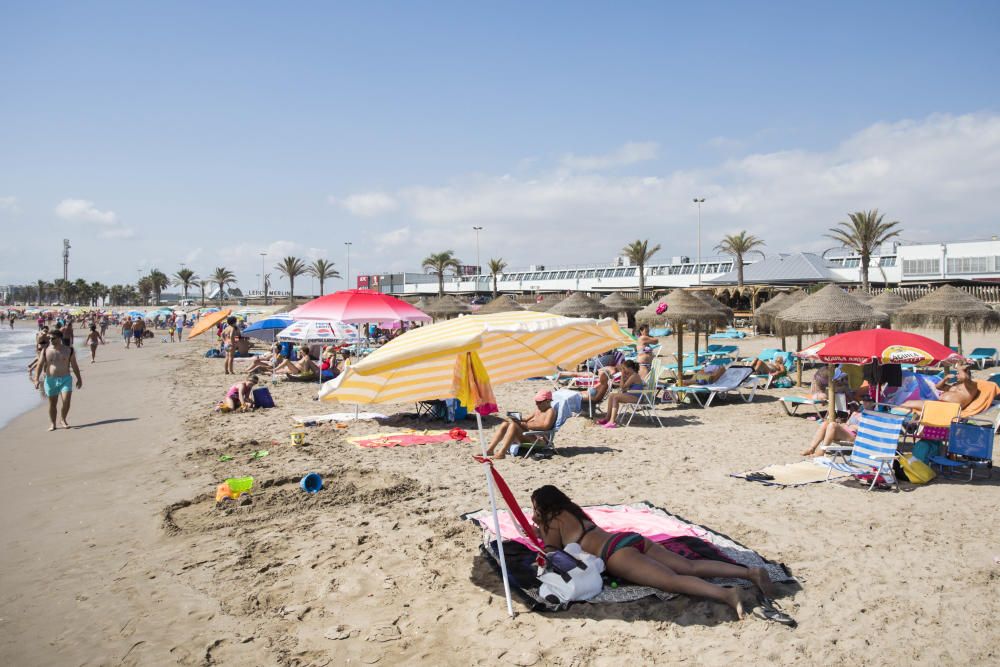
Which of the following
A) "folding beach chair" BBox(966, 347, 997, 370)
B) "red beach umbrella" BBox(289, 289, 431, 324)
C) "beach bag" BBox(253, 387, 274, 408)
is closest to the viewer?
"red beach umbrella" BBox(289, 289, 431, 324)

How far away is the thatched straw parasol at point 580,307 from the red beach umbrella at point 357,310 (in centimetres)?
828

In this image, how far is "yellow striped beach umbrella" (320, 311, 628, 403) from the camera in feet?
11.3

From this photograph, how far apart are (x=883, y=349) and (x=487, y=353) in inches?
203

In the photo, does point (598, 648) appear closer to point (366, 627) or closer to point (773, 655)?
point (773, 655)

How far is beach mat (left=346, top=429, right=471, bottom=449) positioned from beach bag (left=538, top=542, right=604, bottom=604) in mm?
4603

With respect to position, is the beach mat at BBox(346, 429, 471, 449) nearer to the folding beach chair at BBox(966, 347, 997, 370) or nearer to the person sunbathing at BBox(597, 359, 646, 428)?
the person sunbathing at BBox(597, 359, 646, 428)

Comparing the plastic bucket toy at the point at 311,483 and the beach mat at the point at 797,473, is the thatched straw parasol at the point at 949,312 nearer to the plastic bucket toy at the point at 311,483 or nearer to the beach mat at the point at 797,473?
the beach mat at the point at 797,473

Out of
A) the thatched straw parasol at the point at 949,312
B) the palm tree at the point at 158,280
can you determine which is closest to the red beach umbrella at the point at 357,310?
the thatched straw parasol at the point at 949,312

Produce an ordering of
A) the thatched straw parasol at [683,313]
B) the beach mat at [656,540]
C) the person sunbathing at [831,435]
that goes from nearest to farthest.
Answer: the beach mat at [656,540]
the person sunbathing at [831,435]
the thatched straw parasol at [683,313]

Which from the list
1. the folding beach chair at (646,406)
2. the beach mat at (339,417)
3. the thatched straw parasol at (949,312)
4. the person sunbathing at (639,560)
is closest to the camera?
the person sunbathing at (639,560)

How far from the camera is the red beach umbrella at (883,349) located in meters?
6.86

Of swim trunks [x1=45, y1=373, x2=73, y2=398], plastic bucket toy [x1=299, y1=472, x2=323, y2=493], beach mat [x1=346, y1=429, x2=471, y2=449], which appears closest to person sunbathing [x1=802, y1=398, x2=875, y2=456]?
beach mat [x1=346, y1=429, x2=471, y2=449]

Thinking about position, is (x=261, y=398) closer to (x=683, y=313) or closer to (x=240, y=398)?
(x=240, y=398)

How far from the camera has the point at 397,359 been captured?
3.26 meters
